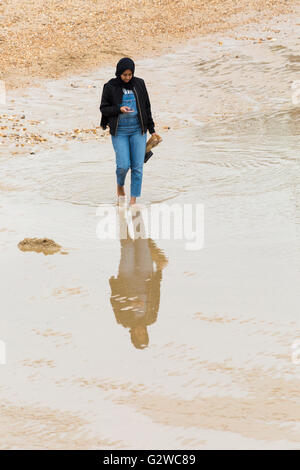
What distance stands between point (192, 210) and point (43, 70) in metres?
11.5

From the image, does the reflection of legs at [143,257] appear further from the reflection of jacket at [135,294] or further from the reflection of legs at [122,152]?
the reflection of legs at [122,152]

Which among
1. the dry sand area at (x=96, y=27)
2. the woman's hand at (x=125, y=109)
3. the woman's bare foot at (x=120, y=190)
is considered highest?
the dry sand area at (x=96, y=27)

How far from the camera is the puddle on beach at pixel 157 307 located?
13.0 feet

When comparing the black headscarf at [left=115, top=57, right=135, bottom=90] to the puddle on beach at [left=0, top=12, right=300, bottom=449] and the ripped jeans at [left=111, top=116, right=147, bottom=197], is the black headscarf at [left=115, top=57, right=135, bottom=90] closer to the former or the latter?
the ripped jeans at [left=111, top=116, right=147, bottom=197]

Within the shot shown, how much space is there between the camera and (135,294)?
18.8ft

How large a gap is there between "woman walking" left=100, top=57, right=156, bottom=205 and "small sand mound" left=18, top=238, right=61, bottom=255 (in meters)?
1.75

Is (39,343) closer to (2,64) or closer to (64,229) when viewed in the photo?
(64,229)

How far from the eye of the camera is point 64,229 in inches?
298

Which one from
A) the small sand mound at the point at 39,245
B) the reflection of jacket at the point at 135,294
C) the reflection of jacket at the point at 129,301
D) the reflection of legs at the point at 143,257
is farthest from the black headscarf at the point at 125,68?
the reflection of jacket at the point at 129,301

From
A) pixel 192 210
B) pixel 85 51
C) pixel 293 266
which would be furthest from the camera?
pixel 85 51

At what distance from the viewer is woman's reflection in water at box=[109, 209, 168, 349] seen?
5170 mm

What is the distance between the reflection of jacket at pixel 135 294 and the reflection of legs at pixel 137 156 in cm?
194

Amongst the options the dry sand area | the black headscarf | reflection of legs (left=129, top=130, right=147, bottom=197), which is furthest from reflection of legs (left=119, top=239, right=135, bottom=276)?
the dry sand area

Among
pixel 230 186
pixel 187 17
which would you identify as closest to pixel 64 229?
pixel 230 186
